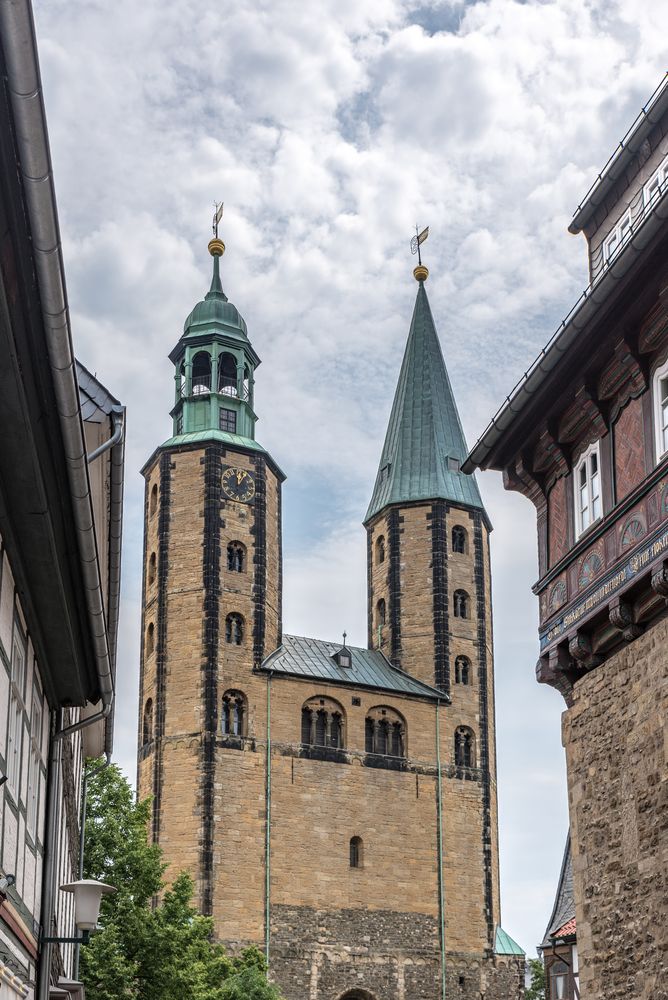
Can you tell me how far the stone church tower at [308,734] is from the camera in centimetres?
4869

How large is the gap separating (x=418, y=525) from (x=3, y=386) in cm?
5202

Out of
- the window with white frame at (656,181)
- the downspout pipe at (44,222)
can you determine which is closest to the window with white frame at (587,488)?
the window with white frame at (656,181)

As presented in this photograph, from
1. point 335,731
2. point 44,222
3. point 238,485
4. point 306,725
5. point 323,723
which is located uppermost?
point 238,485

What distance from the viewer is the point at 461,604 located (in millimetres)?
57938

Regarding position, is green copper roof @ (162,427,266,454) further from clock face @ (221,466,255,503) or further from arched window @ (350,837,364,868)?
arched window @ (350,837,364,868)

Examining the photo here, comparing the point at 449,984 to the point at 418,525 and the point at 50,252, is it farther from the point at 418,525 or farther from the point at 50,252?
the point at 50,252

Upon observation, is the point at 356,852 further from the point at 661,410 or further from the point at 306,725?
the point at 661,410

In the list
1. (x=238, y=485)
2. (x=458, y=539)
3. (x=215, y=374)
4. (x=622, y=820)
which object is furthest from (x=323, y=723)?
(x=622, y=820)

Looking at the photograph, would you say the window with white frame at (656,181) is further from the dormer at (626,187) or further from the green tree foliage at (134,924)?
the green tree foliage at (134,924)

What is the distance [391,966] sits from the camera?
165 feet

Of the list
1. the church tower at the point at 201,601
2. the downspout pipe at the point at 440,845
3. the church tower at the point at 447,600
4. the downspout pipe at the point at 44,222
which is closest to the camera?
the downspout pipe at the point at 44,222

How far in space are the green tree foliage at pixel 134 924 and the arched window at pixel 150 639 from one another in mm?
19239

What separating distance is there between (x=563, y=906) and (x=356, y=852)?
1869 centimetres

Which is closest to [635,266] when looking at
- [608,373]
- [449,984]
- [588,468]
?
[608,373]
